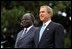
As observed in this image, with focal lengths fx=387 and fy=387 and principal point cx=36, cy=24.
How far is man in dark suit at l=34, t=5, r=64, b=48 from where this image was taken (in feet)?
16.2

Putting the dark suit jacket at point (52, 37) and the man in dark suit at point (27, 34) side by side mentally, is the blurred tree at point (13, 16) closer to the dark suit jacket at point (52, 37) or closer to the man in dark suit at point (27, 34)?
the man in dark suit at point (27, 34)

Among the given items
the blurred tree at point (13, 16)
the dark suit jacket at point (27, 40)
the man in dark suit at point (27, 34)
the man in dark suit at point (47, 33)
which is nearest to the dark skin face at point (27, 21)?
the man in dark suit at point (27, 34)

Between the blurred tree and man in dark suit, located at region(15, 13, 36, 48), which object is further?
Answer: the blurred tree

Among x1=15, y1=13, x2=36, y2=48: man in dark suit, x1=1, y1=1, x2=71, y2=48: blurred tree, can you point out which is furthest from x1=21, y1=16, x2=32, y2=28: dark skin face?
x1=1, y1=1, x2=71, y2=48: blurred tree

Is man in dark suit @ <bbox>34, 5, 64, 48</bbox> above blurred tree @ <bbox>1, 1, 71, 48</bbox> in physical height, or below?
above

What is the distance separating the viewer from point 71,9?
11.1 m

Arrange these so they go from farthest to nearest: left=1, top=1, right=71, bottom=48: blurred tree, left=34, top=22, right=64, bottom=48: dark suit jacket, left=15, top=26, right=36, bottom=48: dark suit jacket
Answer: left=1, top=1, right=71, bottom=48: blurred tree
left=15, top=26, right=36, bottom=48: dark suit jacket
left=34, top=22, right=64, bottom=48: dark suit jacket

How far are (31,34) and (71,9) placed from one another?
19.1 feet

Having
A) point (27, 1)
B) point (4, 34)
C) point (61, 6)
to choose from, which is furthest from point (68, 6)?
point (27, 1)

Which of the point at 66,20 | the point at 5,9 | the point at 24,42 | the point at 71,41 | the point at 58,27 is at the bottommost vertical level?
the point at 71,41

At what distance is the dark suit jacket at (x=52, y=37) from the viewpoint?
4.88m

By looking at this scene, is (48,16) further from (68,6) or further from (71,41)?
(71,41)

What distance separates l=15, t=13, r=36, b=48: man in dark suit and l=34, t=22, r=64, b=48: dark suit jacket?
0.21 m

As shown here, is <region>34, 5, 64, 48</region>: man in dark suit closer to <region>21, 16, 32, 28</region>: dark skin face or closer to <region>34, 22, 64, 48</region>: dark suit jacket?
<region>34, 22, 64, 48</region>: dark suit jacket
